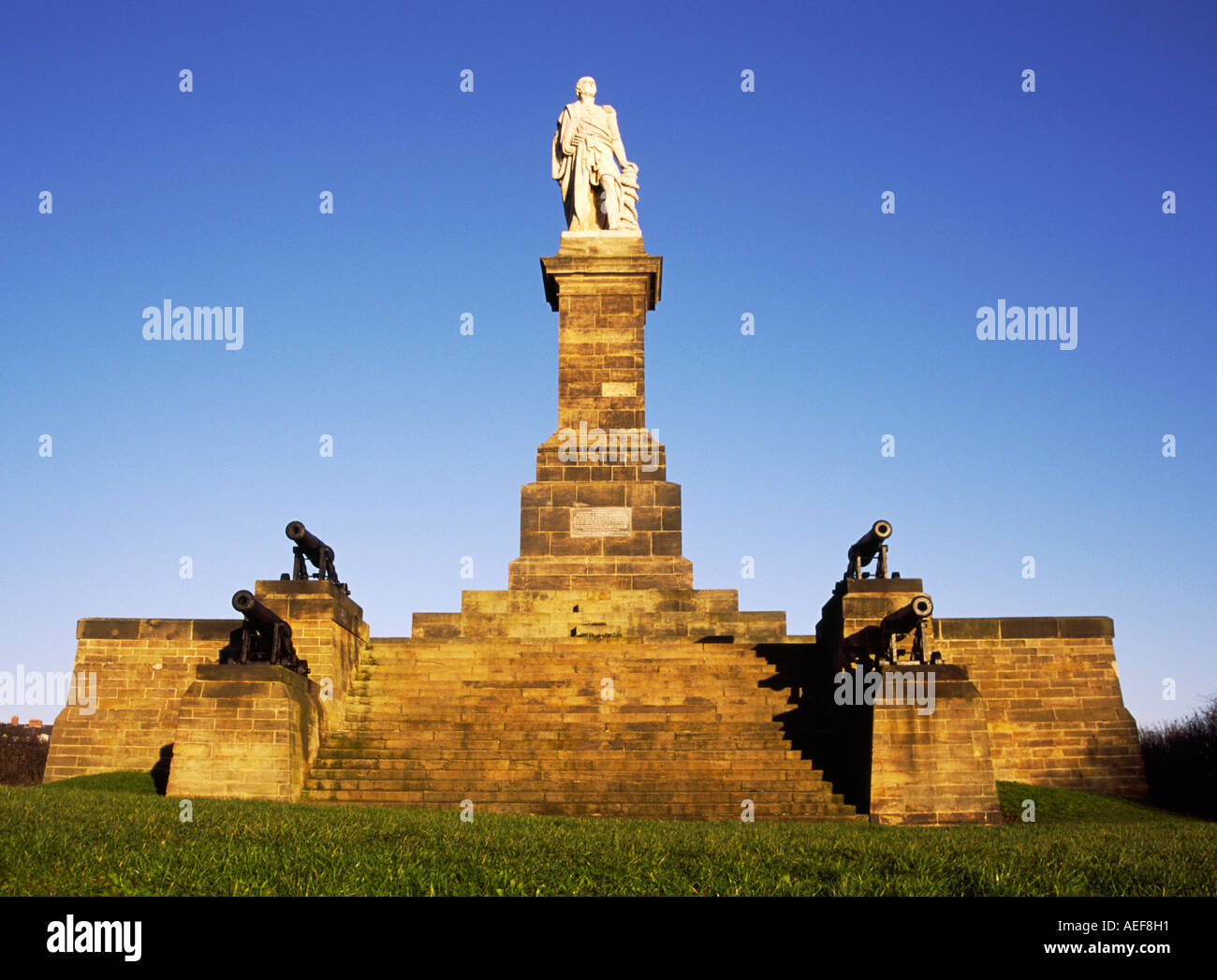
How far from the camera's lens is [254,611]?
15570 millimetres

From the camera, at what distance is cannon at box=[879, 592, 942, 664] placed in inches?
587

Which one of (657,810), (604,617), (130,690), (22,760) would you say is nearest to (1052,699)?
(657,810)

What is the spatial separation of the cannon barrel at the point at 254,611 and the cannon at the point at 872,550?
30.2ft

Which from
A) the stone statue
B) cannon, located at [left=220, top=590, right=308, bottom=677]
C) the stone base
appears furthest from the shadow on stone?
the stone statue

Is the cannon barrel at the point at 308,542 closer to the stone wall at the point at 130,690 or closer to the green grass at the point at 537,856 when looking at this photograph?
the stone wall at the point at 130,690

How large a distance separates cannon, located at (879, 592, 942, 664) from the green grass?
371 cm

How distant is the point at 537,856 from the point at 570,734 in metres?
8.29

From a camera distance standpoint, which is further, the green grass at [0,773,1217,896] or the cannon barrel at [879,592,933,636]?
the cannon barrel at [879,592,933,636]

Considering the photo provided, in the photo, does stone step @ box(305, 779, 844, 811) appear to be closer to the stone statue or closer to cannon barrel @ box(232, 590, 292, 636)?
cannon barrel @ box(232, 590, 292, 636)

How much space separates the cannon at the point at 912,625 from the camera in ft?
48.9

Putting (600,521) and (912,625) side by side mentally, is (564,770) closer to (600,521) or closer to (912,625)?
(912,625)

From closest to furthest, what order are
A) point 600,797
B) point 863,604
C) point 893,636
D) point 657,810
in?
point 657,810
point 600,797
point 893,636
point 863,604

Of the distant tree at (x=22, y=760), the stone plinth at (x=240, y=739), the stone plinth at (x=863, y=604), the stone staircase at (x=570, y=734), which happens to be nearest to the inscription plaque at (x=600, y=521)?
the stone staircase at (x=570, y=734)

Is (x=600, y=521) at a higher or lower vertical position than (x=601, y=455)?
lower
